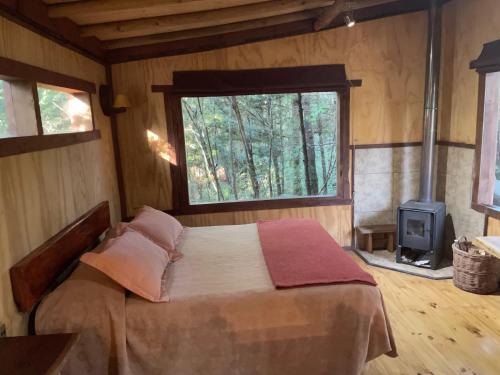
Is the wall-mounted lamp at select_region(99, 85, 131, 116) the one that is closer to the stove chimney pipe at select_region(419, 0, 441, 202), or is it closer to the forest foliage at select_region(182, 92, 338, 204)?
the forest foliage at select_region(182, 92, 338, 204)

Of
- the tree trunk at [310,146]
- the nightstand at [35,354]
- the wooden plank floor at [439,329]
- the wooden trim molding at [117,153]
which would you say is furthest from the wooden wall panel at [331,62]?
the nightstand at [35,354]

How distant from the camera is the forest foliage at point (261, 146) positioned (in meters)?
4.21

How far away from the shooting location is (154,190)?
4066 mm

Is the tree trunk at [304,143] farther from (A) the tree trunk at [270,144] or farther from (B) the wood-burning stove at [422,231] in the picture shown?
(B) the wood-burning stove at [422,231]

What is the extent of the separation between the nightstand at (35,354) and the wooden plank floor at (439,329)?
177cm

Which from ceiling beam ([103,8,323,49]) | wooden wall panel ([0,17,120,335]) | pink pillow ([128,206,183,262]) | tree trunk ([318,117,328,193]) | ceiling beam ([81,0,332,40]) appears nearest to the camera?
wooden wall panel ([0,17,120,335])

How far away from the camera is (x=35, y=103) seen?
2.19 metres

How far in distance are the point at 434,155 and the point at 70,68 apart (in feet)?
11.9

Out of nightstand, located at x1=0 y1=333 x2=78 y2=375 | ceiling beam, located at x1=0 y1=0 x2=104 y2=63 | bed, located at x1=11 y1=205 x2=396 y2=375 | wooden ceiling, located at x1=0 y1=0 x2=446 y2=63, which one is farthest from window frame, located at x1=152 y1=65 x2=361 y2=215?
nightstand, located at x1=0 y1=333 x2=78 y2=375

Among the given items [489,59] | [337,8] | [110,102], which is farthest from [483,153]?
[110,102]

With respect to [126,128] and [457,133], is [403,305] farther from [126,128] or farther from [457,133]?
[126,128]

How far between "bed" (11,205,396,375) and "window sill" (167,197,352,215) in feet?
6.56

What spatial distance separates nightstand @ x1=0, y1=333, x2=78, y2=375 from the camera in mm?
1353

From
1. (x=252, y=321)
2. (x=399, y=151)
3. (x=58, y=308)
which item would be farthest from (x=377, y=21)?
(x=58, y=308)
